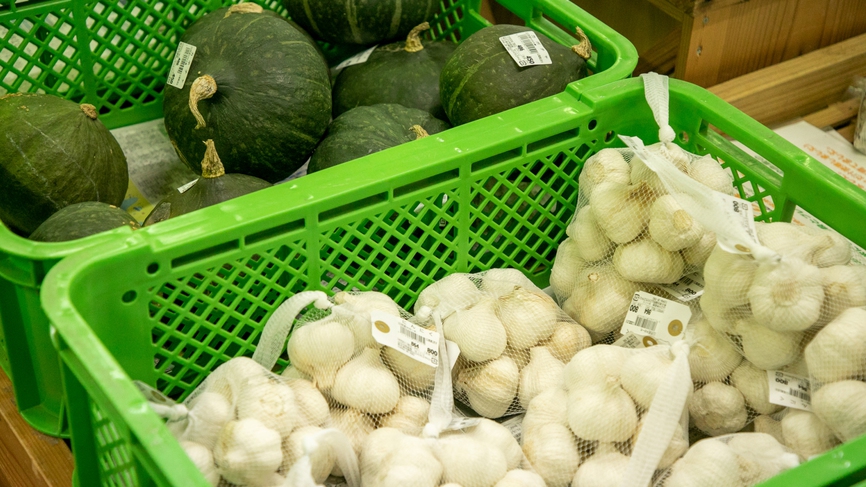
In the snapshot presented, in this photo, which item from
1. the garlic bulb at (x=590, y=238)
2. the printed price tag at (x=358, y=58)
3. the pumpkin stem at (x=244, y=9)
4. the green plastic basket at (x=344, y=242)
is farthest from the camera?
the printed price tag at (x=358, y=58)

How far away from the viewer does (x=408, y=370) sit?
91cm

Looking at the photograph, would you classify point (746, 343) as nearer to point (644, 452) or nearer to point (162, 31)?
point (644, 452)

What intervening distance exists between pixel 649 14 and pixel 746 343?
0.86m

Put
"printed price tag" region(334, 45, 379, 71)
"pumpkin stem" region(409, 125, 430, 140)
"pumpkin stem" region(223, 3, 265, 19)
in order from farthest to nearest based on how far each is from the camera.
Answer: "printed price tag" region(334, 45, 379, 71)
"pumpkin stem" region(223, 3, 265, 19)
"pumpkin stem" region(409, 125, 430, 140)

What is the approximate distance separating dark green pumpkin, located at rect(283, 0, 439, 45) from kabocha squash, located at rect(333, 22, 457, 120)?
3cm

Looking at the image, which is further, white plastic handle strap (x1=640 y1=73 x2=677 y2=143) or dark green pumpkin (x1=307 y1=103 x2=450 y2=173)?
dark green pumpkin (x1=307 y1=103 x2=450 y2=173)

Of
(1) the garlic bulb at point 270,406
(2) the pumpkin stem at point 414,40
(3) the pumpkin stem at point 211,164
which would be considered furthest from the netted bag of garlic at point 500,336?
(2) the pumpkin stem at point 414,40

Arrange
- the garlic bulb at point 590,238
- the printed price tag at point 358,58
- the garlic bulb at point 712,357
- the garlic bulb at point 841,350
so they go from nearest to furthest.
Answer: the garlic bulb at point 841,350 → the garlic bulb at point 712,357 → the garlic bulb at point 590,238 → the printed price tag at point 358,58

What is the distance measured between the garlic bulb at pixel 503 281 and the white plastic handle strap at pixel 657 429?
0.85 ft

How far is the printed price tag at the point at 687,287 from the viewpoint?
97cm

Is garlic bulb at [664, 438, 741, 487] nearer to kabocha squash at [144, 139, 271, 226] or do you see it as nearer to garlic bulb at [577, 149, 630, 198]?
garlic bulb at [577, 149, 630, 198]

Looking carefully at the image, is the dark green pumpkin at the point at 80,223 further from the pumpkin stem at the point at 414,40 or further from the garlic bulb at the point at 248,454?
the pumpkin stem at the point at 414,40

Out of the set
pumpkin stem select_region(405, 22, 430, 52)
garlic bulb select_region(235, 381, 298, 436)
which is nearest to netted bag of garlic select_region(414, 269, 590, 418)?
garlic bulb select_region(235, 381, 298, 436)

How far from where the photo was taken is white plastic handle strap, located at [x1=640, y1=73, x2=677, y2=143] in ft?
3.28
